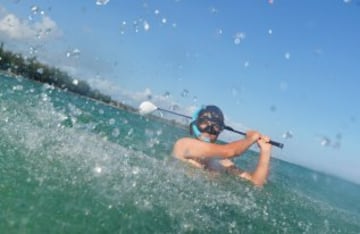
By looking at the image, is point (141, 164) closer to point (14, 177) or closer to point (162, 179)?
point (162, 179)

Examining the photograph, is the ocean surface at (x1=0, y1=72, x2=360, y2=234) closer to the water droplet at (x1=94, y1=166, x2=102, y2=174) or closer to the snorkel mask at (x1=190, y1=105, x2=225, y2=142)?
the water droplet at (x1=94, y1=166, x2=102, y2=174)

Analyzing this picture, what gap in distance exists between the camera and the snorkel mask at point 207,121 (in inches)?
324

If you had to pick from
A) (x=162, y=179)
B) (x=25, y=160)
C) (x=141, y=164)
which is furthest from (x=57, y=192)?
(x=141, y=164)

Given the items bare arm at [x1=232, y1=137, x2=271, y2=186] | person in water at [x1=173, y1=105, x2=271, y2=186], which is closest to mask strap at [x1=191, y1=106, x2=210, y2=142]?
person in water at [x1=173, y1=105, x2=271, y2=186]

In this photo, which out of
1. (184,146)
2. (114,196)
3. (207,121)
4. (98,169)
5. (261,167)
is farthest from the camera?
(261,167)

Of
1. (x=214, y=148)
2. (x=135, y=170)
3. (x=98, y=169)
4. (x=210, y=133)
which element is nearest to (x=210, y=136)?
(x=210, y=133)

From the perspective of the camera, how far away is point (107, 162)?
8328 millimetres

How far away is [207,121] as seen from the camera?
8.23 m

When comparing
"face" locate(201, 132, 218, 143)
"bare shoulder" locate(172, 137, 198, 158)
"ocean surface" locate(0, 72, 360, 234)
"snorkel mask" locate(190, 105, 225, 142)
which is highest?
"snorkel mask" locate(190, 105, 225, 142)

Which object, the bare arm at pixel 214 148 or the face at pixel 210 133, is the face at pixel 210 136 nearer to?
the face at pixel 210 133

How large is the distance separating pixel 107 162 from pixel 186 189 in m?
1.58

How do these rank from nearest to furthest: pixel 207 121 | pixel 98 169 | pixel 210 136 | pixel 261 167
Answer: pixel 98 169
pixel 207 121
pixel 210 136
pixel 261 167

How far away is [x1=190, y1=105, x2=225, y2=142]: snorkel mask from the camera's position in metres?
8.22

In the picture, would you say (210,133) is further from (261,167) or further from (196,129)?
(261,167)
